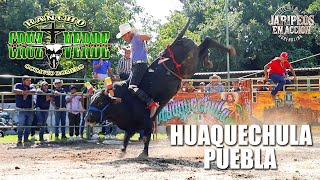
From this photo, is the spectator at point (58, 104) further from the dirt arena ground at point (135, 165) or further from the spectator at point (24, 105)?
→ the dirt arena ground at point (135, 165)

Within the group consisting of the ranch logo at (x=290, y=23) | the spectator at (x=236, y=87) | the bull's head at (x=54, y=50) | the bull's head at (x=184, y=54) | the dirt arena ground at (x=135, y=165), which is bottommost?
the dirt arena ground at (x=135, y=165)

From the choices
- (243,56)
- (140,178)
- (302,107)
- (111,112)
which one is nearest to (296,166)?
(140,178)

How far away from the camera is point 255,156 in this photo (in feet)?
28.7

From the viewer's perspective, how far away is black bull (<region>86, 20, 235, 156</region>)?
9523 millimetres

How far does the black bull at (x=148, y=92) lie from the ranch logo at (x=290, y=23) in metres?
31.6

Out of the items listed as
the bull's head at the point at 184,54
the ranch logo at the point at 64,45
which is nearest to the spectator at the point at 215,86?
the bull's head at the point at 184,54

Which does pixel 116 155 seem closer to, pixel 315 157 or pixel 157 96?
pixel 157 96

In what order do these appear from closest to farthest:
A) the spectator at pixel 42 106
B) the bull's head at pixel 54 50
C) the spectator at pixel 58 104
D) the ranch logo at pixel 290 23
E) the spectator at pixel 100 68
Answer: the spectator at pixel 42 106
the spectator at pixel 58 104
the spectator at pixel 100 68
the bull's head at pixel 54 50
the ranch logo at pixel 290 23

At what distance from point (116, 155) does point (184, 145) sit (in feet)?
6.05

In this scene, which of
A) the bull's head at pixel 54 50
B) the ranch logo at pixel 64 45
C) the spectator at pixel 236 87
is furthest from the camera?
the bull's head at pixel 54 50

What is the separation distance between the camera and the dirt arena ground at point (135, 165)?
710 centimetres

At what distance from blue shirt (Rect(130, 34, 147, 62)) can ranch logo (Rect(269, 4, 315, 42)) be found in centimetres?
3197

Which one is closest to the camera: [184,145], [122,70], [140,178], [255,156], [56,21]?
[140,178]

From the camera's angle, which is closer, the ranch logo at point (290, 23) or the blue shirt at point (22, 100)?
the blue shirt at point (22, 100)
